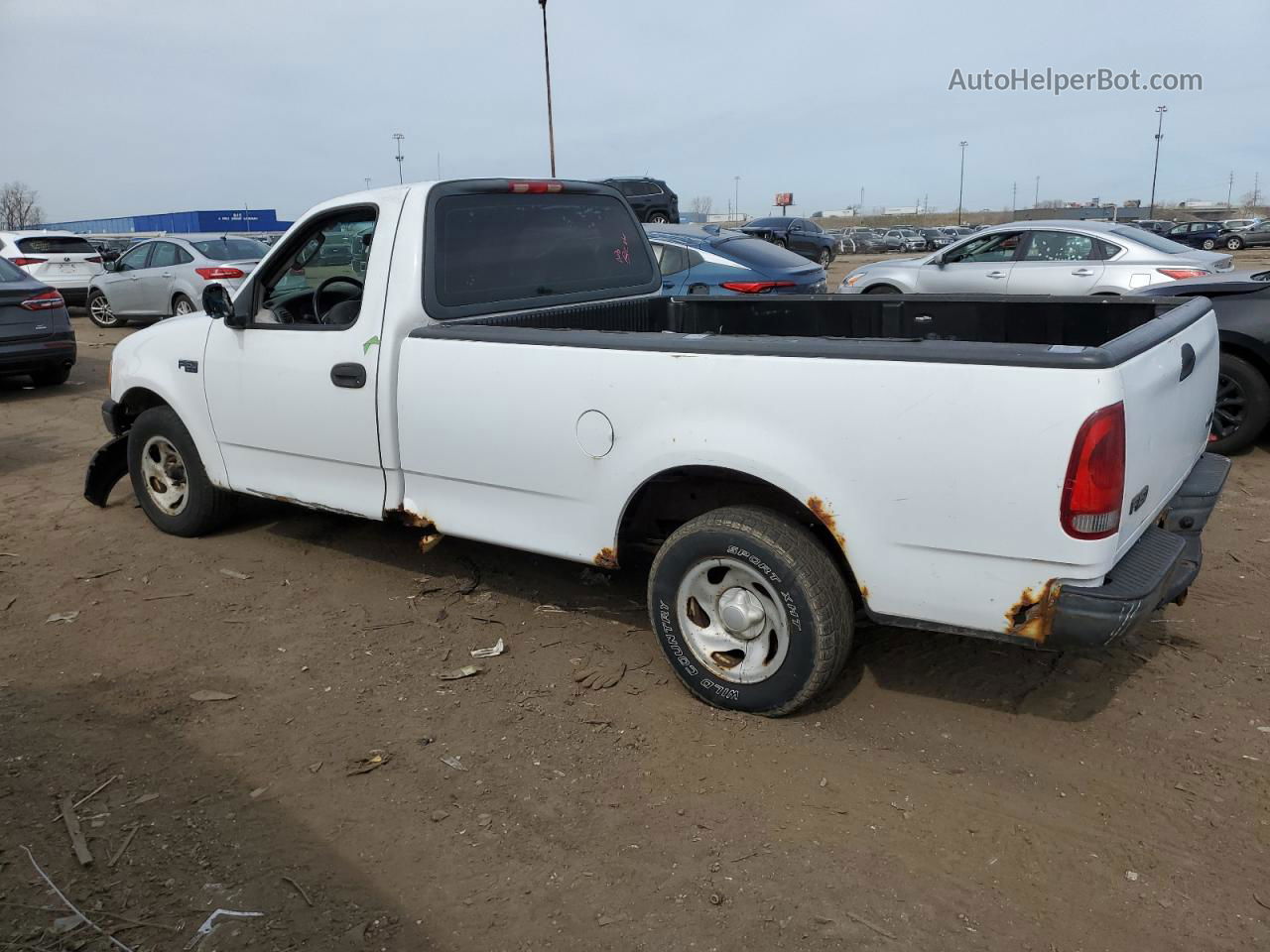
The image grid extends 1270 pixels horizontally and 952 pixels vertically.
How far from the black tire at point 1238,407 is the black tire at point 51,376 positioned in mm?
10923

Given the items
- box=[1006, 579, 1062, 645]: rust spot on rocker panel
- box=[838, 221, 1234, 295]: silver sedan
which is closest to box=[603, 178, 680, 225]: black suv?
box=[838, 221, 1234, 295]: silver sedan

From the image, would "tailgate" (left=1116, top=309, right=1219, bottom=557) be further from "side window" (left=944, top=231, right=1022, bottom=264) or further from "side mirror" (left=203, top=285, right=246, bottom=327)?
"side window" (left=944, top=231, right=1022, bottom=264)

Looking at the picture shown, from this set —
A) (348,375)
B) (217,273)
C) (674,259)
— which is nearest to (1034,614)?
(348,375)

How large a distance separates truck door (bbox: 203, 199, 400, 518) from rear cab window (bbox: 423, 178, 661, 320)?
239 mm

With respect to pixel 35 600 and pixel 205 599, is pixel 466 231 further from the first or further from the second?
pixel 35 600

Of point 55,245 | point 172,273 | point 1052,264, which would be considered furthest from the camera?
point 55,245

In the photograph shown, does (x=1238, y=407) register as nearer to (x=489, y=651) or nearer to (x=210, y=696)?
(x=489, y=651)

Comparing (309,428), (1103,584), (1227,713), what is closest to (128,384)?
(309,428)

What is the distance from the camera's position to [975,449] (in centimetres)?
286

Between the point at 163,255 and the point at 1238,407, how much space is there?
1473 cm

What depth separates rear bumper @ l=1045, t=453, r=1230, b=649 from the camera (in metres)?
2.84

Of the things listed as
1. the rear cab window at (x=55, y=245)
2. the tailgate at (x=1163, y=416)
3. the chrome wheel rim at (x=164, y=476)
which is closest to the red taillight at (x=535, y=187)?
the chrome wheel rim at (x=164, y=476)

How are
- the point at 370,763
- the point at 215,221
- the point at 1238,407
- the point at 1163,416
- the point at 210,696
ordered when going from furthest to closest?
the point at 215,221 < the point at 1238,407 < the point at 210,696 < the point at 370,763 < the point at 1163,416

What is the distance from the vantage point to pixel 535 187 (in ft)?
15.7
